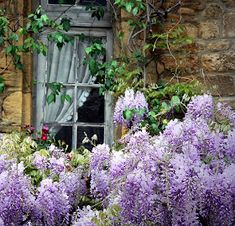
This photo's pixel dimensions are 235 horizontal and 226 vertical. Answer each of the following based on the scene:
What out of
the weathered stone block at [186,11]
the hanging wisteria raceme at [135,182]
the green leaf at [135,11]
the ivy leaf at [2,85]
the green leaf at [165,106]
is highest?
the weathered stone block at [186,11]

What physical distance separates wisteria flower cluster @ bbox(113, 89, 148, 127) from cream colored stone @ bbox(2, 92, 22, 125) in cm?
76

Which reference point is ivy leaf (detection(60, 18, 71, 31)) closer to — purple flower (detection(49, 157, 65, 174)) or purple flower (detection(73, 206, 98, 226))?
purple flower (detection(49, 157, 65, 174))

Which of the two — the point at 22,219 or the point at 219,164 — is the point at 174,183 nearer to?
the point at 219,164

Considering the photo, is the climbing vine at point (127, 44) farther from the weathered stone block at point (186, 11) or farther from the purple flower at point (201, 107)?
the purple flower at point (201, 107)

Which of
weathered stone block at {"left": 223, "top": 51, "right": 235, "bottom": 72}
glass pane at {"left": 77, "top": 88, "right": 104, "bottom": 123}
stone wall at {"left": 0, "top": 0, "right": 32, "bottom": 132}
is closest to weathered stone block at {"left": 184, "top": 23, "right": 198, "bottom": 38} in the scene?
weathered stone block at {"left": 223, "top": 51, "right": 235, "bottom": 72}

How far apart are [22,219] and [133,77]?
5.12ft

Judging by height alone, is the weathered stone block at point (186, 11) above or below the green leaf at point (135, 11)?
above

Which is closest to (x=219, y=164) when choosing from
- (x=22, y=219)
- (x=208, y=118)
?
(x=208, y=118)

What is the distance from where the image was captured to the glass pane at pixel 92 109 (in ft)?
19.3

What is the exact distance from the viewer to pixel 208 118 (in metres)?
4.89

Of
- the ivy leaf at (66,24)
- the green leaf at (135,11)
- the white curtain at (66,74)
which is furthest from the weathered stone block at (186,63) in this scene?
the ivy leaf at (66,24)

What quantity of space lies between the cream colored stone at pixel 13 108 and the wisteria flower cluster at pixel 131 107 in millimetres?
760

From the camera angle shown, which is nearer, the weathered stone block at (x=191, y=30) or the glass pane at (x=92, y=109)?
the weathered stone block at (x=191, y=30)

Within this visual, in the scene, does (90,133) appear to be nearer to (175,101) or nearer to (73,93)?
(73,93)
